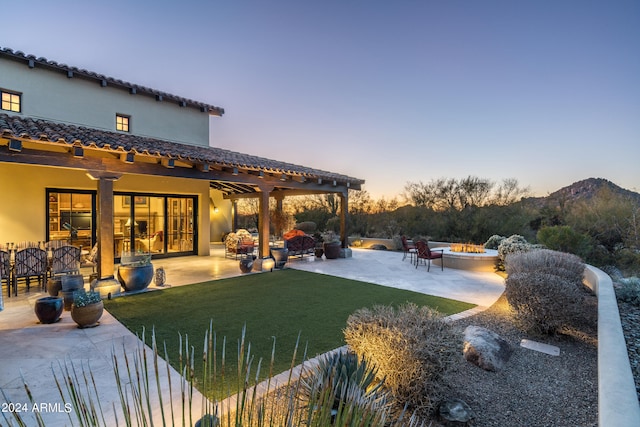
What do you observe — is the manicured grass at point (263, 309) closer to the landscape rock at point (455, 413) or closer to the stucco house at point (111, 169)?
the landscape rock at point (455, 413)

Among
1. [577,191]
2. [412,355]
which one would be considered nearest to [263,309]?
[412,355]

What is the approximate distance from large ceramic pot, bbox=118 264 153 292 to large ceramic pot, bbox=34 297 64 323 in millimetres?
1829

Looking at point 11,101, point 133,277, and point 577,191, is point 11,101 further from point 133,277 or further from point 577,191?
point 577,191

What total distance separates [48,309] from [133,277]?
1977 millimetres

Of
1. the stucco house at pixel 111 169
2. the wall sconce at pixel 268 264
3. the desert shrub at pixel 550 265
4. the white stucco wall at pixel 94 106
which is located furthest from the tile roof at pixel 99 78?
the desert shrub at pixel 550 265

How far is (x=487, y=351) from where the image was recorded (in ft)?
12.6

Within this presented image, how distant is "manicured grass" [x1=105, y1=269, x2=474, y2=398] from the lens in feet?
14.4

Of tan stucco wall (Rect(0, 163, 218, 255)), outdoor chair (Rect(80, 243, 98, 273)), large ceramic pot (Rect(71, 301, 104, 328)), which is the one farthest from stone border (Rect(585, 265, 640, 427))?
tan stucco wall (Rect(0, 163, 218, 255))

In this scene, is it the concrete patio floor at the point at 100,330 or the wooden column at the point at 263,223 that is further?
the wooden column at the point at 263,223

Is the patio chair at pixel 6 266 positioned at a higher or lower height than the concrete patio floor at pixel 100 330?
higher

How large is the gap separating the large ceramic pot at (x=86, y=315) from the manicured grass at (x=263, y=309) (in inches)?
16.4

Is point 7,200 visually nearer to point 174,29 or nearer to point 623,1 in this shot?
point 174,29

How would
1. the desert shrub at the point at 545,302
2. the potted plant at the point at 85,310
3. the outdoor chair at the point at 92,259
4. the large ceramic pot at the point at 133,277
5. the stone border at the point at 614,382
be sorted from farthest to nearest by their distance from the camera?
1. the outdoor chair at the point at 92,259
2. the large ceramic pot at the point at 133,277
3. the potted plant at the point at 85,310
4. the desert shrub at the point at 545,302
5. the stone border at the point at 614,382

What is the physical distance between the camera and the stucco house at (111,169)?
21.6ft
